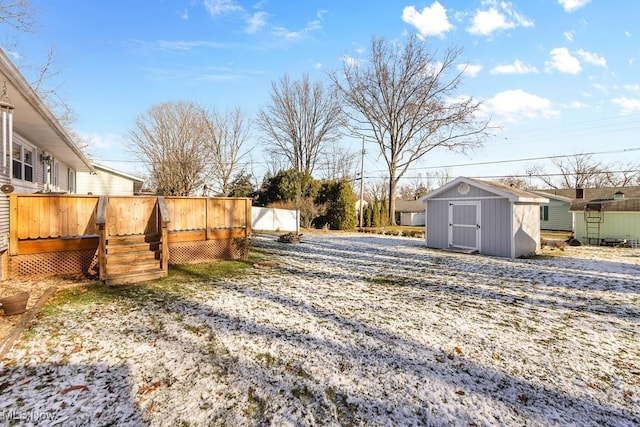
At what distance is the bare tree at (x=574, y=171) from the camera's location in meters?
36.7

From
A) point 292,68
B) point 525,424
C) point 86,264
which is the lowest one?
point 525,424

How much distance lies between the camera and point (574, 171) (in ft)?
125

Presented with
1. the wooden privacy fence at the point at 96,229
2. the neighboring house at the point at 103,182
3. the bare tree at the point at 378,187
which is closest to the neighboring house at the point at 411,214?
the bare tree at the point at 378,187

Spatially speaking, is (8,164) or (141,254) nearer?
(8,164)

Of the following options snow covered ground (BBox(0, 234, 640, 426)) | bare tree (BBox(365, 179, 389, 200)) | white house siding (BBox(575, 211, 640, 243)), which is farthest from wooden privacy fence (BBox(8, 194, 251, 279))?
bare tree (BBox(365, 179, 389, 200))

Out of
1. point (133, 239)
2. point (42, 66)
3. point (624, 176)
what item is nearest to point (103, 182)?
point (42, 66)

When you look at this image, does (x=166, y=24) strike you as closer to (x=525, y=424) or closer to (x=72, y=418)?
(x=72, y=418)

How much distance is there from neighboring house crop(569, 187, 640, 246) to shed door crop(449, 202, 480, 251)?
29.5ft

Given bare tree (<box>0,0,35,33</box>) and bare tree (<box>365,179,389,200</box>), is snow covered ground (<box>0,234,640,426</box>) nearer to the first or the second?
bare tree (<box>0,0,35,33</box>)

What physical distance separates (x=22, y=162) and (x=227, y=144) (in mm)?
20027

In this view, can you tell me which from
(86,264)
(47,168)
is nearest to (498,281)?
(86,264)

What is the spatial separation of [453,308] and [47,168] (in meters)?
12.3

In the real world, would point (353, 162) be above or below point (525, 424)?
above

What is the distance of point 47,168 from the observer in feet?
31.4
